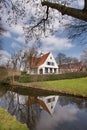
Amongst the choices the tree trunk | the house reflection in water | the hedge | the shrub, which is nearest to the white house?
the shrub

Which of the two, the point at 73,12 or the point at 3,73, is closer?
the point at 73,12

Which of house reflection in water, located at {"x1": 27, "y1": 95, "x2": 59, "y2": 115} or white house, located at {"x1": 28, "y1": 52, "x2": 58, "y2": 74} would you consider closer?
house reflection in water, located at {"x1": 27, "y1": 95, "x2": 59, "y2": 115}

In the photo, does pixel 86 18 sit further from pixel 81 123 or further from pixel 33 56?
pixel 33 56

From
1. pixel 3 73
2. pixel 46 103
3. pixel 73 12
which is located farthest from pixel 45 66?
pixel 73 12

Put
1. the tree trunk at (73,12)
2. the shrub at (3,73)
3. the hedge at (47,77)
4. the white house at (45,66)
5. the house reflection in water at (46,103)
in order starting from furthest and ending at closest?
the white house at (45,66) < the shrub at (3,73) < the hedge at (47,77) < the house reflection in water at (46,103) < the tree trunk at (73,12)

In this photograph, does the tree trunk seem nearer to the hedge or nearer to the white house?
the hedge

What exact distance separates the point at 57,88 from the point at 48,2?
24178 mm

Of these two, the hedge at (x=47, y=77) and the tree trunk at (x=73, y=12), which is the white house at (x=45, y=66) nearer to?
the hedge at (x=47, y=77)

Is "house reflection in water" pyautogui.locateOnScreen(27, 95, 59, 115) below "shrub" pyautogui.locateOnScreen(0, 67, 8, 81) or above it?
below

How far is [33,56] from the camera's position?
48.7 metres

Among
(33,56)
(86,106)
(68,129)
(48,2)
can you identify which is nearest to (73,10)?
(48,2)

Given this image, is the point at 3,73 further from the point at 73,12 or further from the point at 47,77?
the point at 73,12

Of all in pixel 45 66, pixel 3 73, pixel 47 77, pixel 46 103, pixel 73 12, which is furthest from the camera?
pixel 45 66

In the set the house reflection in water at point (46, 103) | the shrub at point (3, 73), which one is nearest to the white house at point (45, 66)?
the shrub at point (3, 73)
